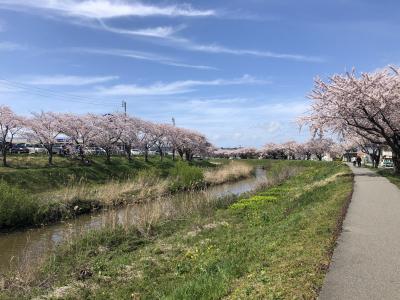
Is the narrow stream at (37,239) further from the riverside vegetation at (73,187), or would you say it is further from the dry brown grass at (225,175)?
the dry brown grass at (225,175)

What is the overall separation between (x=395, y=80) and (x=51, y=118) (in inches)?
1508

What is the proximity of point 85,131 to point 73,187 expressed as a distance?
2771 cm

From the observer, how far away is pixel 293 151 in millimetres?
121438

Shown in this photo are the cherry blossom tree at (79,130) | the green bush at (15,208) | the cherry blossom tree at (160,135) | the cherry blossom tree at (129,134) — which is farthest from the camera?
the cherry blossom tree at (160,135)

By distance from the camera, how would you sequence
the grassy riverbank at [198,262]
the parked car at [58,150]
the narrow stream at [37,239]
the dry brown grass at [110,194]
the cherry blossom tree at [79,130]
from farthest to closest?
the parked car at [58,150] < the cherry blossom tree at [79,130] < the dry brown grass at [110,194] < the narrow stream at [37,239] < the grassy riverbank at [198,262]

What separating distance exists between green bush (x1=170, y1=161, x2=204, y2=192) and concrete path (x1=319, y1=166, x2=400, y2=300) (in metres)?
20.7

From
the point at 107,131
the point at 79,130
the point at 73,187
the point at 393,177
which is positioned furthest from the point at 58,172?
the point at 393,177

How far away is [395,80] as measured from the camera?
31.2 meters

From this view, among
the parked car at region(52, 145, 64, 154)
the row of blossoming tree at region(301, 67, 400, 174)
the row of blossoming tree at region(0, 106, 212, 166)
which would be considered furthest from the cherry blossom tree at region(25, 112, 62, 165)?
the row of blossoming tree at region(301, 67, 400, 174)

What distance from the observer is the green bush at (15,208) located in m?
19.6

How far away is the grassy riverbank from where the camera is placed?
25.0 ft

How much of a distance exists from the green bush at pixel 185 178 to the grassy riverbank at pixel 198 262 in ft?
57.4

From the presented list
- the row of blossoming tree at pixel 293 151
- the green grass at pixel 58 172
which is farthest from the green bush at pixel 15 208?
the row of blossoming tree at pixel 293 151

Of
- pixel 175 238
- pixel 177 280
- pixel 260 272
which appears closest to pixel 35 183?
pixel 175 238
